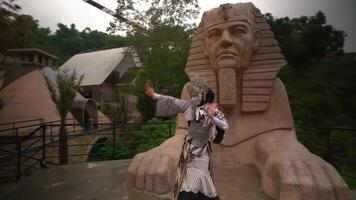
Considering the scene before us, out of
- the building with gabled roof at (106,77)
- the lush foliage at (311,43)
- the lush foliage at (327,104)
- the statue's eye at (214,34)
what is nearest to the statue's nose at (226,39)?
the statue's eye at (214,34)

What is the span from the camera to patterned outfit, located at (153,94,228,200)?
7.43 ft

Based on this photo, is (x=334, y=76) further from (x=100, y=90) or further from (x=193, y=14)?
(x=100, y=90)

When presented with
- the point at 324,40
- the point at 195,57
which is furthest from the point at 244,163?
the point at 324,40

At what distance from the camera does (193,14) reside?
1703cm

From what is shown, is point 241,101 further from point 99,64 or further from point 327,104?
point 99,64

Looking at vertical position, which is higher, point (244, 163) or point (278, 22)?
point (278, 22)

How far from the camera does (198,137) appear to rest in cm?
236

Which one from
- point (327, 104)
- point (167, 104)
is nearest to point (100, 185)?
point (167, 104)

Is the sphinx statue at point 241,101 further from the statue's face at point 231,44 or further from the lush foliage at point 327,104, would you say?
the lush foliage at point 327,104

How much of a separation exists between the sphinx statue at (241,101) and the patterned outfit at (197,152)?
1044 millimetres

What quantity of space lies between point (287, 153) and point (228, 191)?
2.33 ft

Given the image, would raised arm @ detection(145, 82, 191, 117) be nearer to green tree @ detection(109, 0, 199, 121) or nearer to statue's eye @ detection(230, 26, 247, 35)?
statue's eye @ detection(230, 26, 247, 35)

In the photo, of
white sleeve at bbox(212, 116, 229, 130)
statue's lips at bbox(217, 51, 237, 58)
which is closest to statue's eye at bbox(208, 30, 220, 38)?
statue's lips at bbox(217, 51, 237, 58)

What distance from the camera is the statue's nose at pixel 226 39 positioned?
391 cm
